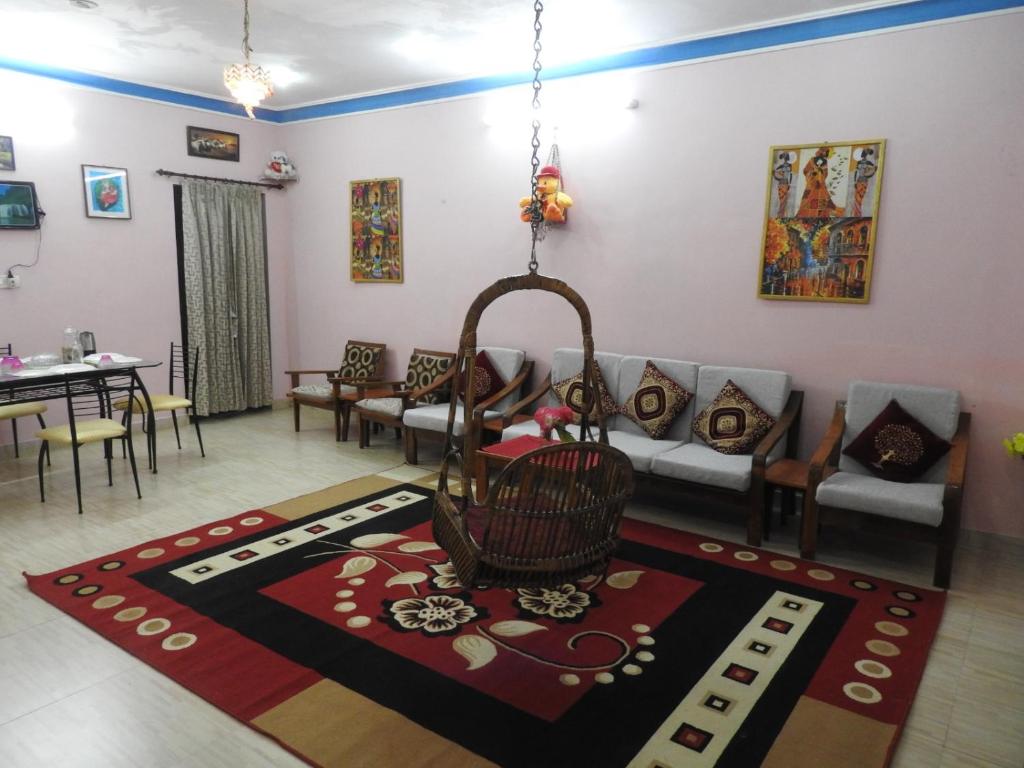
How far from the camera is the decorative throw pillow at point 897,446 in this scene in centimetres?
374

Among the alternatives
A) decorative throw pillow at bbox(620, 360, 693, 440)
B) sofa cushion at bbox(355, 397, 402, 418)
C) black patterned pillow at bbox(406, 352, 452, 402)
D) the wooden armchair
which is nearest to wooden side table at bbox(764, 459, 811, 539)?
decorative throw pillow at bbox(620, 360, 693, 440)

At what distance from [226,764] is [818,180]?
13.5ft

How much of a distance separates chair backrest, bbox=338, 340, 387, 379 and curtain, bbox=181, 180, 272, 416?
0.93 metres

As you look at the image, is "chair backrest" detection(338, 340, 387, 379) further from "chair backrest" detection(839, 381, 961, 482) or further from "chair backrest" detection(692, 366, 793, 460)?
"chair backrest" detection(839, 381, 961, 482)

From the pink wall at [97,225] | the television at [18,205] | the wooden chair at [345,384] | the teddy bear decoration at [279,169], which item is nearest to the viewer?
the television at [18,205]

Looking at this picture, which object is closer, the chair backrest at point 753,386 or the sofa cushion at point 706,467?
the sofa cushion at point 706,467

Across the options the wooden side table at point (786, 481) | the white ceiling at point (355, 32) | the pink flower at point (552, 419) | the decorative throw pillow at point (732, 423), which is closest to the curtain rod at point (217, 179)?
the white ceiling at point (355, 32)

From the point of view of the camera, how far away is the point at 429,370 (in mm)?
5859

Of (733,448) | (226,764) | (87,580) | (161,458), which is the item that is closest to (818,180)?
(733,448)

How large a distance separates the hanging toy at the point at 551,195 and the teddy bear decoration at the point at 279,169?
117 inches

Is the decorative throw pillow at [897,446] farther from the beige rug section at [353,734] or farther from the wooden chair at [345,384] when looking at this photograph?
the wooden chair at [345,384]

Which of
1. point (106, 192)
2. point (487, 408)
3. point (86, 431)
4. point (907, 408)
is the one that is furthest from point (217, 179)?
point (907, 408)

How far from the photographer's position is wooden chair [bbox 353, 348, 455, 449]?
548 cm

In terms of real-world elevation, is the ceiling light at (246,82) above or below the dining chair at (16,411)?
above
